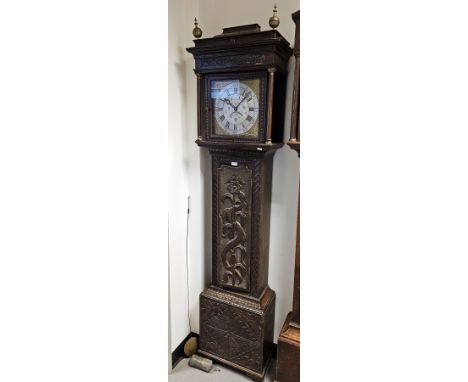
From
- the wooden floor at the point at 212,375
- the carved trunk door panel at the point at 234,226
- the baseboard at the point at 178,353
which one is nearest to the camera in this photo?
the carved trunk door panel at the point at 234,226

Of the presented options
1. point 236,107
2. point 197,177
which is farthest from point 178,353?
point 236,107

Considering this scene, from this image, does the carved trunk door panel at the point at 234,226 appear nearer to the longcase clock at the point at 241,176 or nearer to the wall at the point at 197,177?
the longcase clock at the point at 241,176

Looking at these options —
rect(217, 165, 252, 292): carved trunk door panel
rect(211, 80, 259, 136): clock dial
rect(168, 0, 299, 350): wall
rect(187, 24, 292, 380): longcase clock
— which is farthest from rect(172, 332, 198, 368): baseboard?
rect(211, 80, 259, 136): clock dial

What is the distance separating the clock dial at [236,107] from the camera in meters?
1.48

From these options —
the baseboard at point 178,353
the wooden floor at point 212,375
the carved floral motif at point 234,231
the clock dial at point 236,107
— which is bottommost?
the wooden floor at point 212,375

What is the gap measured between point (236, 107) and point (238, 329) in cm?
122

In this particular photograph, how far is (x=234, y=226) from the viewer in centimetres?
165

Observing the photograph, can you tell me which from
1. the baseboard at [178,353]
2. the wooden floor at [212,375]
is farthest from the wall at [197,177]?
the wooden floor at [212,375]

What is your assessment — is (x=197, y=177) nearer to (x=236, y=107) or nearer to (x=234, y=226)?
(x=234, y=226)

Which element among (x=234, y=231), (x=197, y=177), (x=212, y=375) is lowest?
(x=212, y=375)
